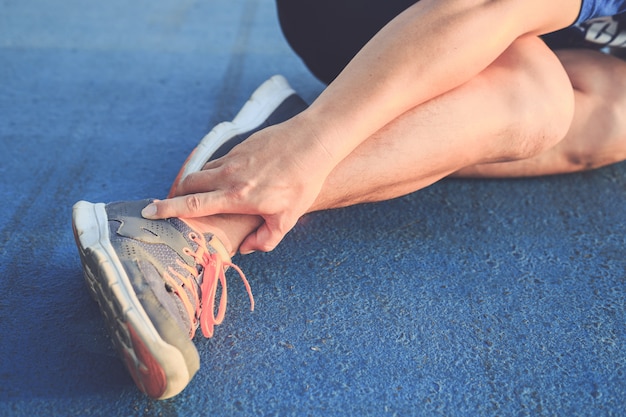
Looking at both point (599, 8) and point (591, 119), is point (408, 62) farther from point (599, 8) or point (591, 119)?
point (591, 119)

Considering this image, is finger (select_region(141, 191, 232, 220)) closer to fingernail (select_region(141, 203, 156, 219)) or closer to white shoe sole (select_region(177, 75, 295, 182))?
fingernail (select_region(141, 203, 156, 219))

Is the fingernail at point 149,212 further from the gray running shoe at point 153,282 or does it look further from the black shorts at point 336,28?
the black shorts at point 336,28

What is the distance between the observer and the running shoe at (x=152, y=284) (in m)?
0.73

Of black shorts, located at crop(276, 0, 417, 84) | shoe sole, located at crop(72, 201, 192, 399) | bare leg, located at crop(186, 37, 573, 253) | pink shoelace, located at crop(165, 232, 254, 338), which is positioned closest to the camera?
shoe sole, located at crop(72, 201, 192, 399)

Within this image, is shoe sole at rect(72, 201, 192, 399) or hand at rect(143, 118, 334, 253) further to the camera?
hand at rect(143, 118, 334, 253)

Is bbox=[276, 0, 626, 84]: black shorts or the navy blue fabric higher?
the navy blue fabric

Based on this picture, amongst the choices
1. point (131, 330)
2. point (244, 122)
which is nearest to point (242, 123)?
point (244, 122)

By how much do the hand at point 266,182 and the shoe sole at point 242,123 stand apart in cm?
10

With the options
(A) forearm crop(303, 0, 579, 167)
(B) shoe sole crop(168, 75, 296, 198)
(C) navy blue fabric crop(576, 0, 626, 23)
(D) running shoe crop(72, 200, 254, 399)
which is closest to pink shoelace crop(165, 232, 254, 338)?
(D) running shoe crop(72, 200, 254, 399)

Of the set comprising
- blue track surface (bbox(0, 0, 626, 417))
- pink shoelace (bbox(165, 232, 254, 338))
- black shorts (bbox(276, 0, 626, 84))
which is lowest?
blue track surface (bbox(0, 0, 626, 417))

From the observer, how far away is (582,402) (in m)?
0.81

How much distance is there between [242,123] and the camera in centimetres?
111

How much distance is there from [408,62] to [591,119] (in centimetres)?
49

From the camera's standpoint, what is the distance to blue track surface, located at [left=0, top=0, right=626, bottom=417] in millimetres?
810
